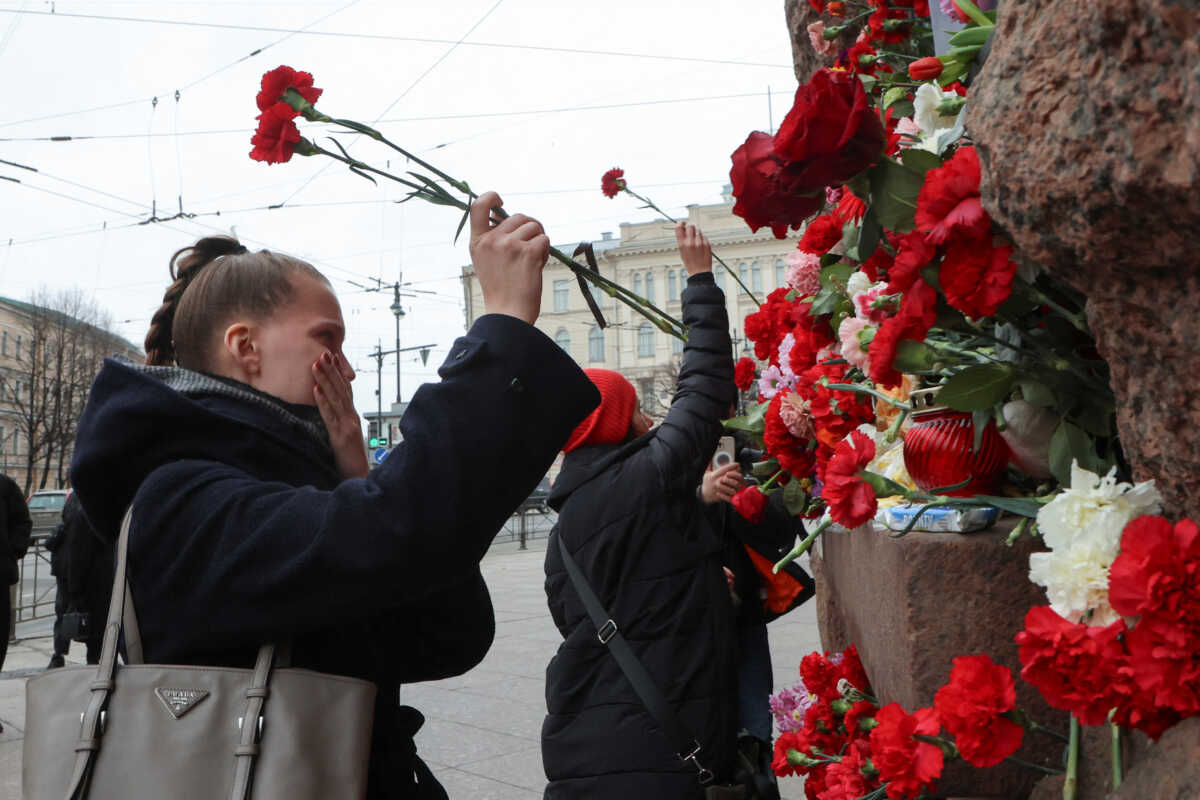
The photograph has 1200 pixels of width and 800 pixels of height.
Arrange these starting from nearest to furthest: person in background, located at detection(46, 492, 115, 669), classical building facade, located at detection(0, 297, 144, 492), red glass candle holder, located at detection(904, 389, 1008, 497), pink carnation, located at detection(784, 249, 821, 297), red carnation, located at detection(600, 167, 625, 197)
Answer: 1. red glass candle holder, located at detection(904, 389, 1008, 497)
2. pink carnation, located at detection(784, 249, 821, 297)
3. red carnation, located at detection(600, 167, 625, 197)
4. person in background, located at detection(46, 492, 115, 669)
5. classical building facade, located at detection(0, 297, 144, 492)

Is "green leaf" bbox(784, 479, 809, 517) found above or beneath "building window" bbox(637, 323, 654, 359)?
beneath

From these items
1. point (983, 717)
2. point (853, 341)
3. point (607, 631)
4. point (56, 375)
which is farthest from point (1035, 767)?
point (56, 375)

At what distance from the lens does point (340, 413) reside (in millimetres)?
1620

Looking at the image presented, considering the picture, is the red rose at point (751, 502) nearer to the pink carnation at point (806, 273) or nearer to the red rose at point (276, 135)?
the pink carnation at point (806, 273)

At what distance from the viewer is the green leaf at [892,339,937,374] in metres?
1.19

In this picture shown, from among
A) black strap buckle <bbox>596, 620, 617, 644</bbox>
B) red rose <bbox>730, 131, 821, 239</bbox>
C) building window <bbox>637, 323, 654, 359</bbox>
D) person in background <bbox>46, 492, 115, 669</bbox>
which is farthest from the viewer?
building window <bbox>637, 323, 654, 359</bbox>

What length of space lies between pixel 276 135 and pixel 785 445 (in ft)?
3.35

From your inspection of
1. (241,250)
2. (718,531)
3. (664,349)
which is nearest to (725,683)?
(718,531)

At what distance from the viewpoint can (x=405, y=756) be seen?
150cm

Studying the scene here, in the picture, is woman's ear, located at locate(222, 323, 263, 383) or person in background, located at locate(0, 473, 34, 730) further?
person in background, located at locate(0, 473, 34, 730)

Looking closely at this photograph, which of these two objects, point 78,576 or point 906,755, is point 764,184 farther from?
point 78,576

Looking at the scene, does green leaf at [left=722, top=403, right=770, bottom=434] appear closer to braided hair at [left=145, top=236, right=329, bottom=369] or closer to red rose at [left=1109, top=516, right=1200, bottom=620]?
braided hair at [left=145, top=236, right=329, bottom=369]

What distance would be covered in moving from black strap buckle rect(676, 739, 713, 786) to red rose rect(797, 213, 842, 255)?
1399 mm

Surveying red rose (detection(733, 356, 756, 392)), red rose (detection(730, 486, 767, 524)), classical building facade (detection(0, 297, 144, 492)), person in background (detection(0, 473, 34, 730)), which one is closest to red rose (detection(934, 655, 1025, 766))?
red rose (detection(730, 486, 767, 524))
